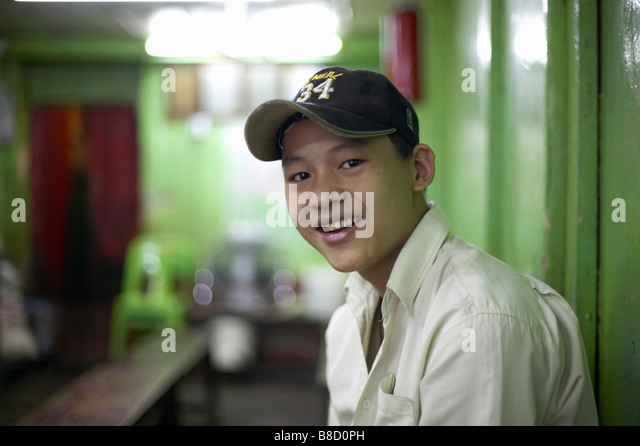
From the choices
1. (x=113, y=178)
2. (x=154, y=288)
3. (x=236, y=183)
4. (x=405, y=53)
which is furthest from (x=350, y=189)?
(x=113, y=178)

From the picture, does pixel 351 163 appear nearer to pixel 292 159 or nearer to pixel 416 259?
pixel 292 159

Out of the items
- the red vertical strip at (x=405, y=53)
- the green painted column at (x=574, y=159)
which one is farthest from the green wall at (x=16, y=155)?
the green painted column at (x=574, y=159)

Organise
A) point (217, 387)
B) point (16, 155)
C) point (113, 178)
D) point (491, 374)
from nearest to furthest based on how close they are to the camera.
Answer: point (491, 374) < point (217, 387) < point (16, 155) < point (113, 178)

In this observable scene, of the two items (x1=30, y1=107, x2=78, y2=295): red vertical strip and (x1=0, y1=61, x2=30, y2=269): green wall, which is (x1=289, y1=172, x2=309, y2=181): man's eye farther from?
(x1=30, y1=107, x2=78, y2=295): red vertical strip

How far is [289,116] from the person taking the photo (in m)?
1.09

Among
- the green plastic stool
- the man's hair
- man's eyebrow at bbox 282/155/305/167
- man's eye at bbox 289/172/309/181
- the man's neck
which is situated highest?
the man's hair

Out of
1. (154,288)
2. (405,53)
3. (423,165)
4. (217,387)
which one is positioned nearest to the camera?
(423,165)

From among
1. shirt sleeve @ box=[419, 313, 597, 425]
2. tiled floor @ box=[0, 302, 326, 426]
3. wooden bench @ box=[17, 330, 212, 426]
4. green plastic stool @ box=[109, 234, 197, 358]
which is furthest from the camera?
green plastic stool @ box=[109, 234, 197, 358]

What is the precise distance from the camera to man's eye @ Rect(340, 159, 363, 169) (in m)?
1.03

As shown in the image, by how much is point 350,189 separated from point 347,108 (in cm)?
16

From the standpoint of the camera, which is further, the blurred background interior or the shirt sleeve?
the blurred background interior

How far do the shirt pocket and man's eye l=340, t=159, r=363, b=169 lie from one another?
18.3 inches

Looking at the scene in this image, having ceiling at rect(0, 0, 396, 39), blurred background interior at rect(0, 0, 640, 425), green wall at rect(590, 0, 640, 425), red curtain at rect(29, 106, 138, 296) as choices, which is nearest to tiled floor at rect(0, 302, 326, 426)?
blurred background interior at rect(0, 0, 640, 425)
